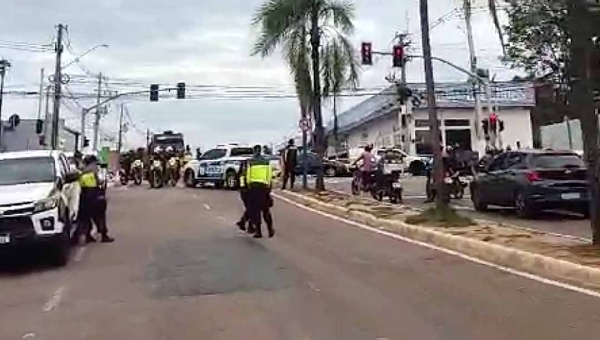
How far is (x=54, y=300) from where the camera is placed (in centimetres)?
1123

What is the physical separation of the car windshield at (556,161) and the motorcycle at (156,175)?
2375cm

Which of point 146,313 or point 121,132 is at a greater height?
point 121,132

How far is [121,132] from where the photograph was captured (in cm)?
11681

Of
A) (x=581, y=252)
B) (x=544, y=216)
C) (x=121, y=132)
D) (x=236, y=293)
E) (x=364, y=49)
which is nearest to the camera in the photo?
(x=236, y=293)

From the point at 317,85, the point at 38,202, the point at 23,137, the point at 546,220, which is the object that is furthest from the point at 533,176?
the point at 23,137

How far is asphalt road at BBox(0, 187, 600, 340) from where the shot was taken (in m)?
8.88

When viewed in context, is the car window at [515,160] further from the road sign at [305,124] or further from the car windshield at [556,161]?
the road sign at [305,124]

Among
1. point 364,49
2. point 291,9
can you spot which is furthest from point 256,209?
point 364,49

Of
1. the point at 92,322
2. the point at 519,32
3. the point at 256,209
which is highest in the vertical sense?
the point at 519,32

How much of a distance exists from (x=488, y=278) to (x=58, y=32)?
46.9 metres

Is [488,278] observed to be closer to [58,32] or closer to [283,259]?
[283,259]

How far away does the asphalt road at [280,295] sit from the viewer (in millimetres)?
8883

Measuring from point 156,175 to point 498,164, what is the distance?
72.8 ft

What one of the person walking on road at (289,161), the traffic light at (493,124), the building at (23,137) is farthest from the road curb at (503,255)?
the building at (23,137)
